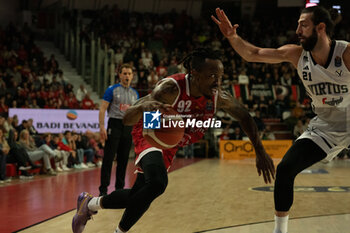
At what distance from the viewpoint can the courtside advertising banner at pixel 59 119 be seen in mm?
11805

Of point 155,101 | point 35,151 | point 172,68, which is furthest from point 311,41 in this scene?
point 172,68

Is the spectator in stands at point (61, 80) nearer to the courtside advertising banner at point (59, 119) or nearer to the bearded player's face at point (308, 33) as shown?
the courtside advertising banner at point (59, 119)

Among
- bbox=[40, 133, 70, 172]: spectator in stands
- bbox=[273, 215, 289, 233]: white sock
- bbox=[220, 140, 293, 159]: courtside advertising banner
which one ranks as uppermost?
bbox=[273, 215, 289, 233]: white sock

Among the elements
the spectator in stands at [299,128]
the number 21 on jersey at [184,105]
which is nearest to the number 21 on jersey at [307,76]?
the number 21 on jersey at [184,105]

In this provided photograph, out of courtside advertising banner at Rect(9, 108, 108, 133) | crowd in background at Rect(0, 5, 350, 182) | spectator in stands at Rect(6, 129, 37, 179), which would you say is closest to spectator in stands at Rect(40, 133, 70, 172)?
crowd in background at Rect(0, 5, 350, 182)

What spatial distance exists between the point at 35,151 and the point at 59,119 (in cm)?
234

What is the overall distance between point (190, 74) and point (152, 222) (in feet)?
6.34

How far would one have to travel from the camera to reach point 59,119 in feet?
40.9

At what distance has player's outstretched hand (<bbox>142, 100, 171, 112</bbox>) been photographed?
10.4ft

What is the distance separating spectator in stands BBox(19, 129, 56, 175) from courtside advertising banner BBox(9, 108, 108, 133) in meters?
1.43

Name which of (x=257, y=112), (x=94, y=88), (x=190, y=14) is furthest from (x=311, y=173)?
(x=190, y=14)

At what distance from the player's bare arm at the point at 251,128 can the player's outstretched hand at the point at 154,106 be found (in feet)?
2.24

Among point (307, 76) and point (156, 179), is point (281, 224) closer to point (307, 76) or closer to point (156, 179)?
point (156, 179)

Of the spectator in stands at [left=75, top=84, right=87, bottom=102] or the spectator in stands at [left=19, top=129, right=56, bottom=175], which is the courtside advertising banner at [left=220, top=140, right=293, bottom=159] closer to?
the spectator in stands at [left=75, top=84, right=87, bottom=102]
